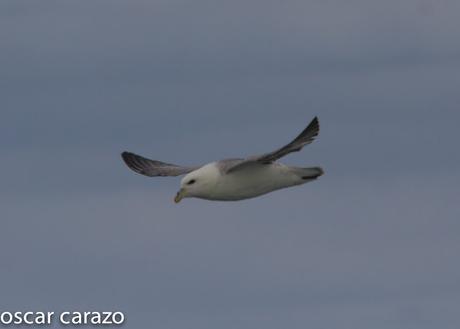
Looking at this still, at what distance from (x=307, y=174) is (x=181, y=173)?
5758 millimetres

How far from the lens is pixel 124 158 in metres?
63.0

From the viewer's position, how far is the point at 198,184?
5397cm

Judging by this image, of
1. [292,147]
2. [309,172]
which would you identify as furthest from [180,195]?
[309,172]

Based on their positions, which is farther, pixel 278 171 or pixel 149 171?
pixel 149 171

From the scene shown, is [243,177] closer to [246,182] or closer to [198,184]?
[246,182]

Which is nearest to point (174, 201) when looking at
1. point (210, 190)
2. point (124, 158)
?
point (210, 190)

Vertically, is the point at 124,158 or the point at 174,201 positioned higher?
the point at 124,158

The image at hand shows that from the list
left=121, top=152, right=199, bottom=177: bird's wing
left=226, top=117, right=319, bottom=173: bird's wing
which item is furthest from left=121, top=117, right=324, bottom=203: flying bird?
left=121, top=152, right=199, bottom=177: bird's wing

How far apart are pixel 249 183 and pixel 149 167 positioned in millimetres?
9210

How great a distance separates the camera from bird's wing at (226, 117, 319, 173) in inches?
2072

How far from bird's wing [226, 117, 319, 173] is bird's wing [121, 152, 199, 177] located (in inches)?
263

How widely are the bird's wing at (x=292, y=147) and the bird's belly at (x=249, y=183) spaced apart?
1.21 ft

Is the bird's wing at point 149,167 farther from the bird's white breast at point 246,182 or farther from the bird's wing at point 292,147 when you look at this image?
the bird's wing at point 292,147

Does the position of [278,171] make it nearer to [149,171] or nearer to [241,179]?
[241,179]
